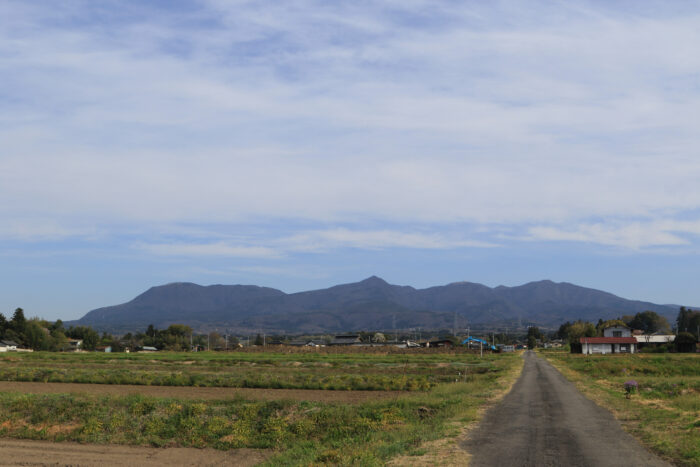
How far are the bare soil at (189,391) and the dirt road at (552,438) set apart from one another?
13.1 m

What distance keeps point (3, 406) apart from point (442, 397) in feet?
80.4

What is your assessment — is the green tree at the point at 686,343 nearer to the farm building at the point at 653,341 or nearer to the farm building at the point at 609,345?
the farm building at the point at 609,345

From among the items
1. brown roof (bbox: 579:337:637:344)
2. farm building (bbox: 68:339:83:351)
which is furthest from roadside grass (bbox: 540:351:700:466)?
farm building (bbox: 68:339:83:351)

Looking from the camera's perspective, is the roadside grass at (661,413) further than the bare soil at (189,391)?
No

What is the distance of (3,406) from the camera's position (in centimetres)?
3428

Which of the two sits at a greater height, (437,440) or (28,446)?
(437,440)

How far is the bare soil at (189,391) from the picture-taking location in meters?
41.2

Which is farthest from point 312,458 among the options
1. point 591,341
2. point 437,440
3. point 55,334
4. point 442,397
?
point 55,334

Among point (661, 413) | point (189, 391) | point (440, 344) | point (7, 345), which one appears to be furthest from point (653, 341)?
point (7, 345)

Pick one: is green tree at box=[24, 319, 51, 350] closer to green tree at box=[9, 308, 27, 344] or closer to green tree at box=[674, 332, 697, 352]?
green tree at box=[9, 308, 27, 344]

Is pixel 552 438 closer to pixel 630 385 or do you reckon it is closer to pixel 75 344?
pixel 630 385

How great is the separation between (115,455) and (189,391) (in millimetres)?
20704

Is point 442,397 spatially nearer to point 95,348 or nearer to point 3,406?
point 3,406

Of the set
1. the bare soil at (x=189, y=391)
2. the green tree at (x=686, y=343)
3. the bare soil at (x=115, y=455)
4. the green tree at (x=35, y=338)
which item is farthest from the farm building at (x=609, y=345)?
Answer: the green tree at (x=35, y=338)
